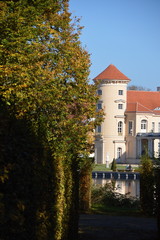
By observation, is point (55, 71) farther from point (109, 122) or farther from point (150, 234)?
point (109, 122)

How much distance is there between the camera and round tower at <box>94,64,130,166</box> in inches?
3248

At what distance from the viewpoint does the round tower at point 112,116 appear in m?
82.5

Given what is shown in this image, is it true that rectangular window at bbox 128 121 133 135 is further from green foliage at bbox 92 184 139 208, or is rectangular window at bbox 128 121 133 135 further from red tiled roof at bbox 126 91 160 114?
green foliage at bbox 92 184 139 208

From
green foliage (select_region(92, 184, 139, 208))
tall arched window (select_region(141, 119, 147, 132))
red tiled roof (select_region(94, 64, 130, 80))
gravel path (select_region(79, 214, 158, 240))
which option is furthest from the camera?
tall arched window (select_region(141, 119, 147, 132))

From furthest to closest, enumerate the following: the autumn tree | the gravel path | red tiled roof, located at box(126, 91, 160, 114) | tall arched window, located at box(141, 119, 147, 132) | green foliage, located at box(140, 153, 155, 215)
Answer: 1. tall arched window, located at box(141, 119, 147, 132)
2. red tiled roof, located at box(126, 91, 160, 114)
3. green foliage, located at box(140, 153, 155, 215)
4. the gravel path
5. the autumn tree

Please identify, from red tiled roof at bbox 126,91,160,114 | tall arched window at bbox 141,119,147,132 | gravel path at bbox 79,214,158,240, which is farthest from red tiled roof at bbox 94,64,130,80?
gravel path at bbox 79,214,158,240

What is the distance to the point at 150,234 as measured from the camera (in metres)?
14.1

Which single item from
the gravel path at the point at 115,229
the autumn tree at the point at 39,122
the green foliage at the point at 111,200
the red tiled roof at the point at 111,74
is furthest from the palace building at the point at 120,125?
the gravel path at the point at 115,229

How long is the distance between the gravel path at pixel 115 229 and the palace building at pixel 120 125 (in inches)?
2540

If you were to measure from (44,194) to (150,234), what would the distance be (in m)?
7.73

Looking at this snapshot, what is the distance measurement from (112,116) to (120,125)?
2.53m

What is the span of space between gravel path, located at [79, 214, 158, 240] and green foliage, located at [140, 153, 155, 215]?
117 inches

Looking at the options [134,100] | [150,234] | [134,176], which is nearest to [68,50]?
[150,234]

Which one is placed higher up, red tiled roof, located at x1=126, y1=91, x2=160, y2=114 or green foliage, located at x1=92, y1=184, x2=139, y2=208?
red tiled roof, located at x1=126, y1=91, x2=160, y2=114
